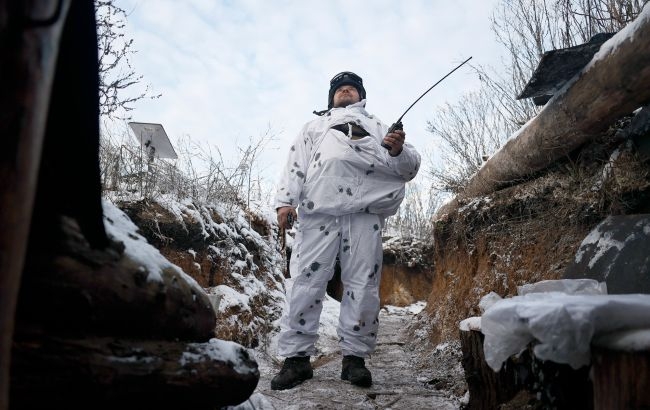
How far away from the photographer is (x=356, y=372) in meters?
2.75

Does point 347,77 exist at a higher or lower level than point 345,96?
higher

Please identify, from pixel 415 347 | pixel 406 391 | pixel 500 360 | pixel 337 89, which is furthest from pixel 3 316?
pixel 415 347

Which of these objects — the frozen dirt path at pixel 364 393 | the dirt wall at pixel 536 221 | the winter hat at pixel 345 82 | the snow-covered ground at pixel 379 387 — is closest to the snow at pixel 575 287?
Result: the snow-covered ground at pixel 379 387

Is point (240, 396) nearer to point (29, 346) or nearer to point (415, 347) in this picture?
point (29, 346)

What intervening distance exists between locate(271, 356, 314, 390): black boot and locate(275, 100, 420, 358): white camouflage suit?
5cm

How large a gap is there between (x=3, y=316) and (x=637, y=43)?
2.85 metres

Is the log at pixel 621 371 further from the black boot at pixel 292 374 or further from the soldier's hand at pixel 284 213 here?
the soldier's hand at pixel 284 213

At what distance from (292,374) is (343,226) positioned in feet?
3.37

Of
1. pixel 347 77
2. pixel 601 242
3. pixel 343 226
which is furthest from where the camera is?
pixel 347 77

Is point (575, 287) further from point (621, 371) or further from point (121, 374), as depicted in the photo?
point (121, 374)

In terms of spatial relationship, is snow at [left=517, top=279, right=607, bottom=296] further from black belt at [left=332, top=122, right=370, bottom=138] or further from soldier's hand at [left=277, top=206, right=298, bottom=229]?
black belt at [left=332, top=122, right=370, bottom=138]

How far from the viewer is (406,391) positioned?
2.69 meters

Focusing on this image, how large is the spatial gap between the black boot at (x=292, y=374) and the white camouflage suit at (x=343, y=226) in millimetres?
54

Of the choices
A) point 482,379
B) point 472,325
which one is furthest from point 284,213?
point 482,379
